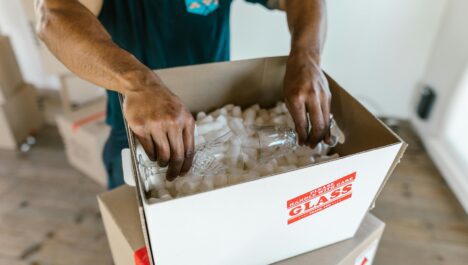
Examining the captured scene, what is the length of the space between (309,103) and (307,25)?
0.22 m

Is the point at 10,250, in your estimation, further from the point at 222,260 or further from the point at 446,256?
the point at 446,256

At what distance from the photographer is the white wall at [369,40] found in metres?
1.69

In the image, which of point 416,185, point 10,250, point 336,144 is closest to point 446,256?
point 416,185

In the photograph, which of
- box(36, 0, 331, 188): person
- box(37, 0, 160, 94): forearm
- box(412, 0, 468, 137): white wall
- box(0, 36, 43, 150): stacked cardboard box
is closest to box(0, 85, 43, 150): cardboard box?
box(0, 36, 43, 150): stacked cardboard box

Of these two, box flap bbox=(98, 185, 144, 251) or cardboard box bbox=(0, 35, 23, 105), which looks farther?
cardboard box bbox=(0, 35, 23, 105)

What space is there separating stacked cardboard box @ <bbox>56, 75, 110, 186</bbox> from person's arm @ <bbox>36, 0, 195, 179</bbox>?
952 millimetres

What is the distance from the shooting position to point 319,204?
1.78ft

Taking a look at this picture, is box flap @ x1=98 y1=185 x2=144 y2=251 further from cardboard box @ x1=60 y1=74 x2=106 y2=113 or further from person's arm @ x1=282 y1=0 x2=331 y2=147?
cardboard box @ x1=60 y1=74 x2=106 y2=113

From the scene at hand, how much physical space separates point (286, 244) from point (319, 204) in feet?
0.30

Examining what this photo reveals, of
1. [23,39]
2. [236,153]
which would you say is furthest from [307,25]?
[23,39]

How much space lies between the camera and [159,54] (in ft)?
2.87

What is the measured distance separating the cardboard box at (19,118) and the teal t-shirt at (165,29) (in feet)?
3.48

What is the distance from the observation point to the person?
52cm

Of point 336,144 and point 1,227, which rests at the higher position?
point 336,144
